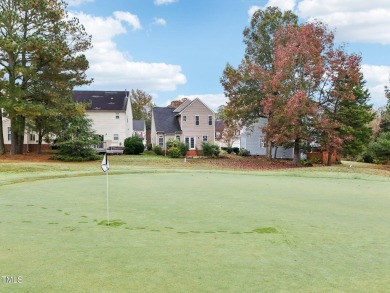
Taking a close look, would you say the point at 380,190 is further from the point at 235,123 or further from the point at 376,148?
the point at 235,123

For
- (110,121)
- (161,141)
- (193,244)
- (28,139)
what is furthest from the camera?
(110,121)

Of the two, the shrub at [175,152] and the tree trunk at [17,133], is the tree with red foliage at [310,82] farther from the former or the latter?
the tree trunk at [17,133]

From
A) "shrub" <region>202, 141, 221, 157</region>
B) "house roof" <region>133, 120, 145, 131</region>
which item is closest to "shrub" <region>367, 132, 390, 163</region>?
"shrub" <region>202, 141, 221, 157</region>

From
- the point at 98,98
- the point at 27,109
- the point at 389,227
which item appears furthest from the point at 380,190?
the point at 98,98

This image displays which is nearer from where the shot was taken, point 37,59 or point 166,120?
point 37,59

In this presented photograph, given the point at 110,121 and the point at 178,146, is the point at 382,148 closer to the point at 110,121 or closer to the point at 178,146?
the point at 178,146

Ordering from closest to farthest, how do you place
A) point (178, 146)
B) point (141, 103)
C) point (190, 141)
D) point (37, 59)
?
point (37, 59), point (178, 146), point (190, 141), point (141, 103)

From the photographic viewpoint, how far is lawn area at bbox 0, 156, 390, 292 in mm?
4340

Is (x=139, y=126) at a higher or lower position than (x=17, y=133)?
higher

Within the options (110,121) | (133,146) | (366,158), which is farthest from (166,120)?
(366,158)

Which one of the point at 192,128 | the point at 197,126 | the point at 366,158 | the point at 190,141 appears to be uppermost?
the point at 197,126

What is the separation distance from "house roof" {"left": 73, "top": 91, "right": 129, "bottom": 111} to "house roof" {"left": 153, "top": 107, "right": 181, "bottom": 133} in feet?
13.5

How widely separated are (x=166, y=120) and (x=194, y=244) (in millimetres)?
42098

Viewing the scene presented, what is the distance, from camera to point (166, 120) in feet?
156
